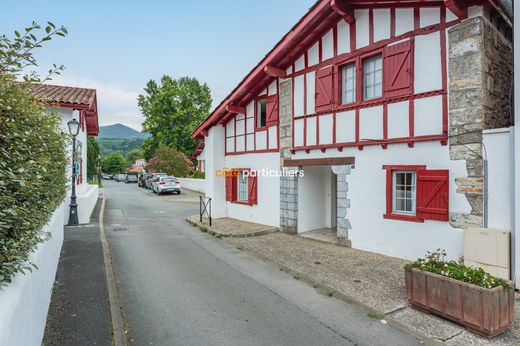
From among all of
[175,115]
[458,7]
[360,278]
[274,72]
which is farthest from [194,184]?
[458,7]

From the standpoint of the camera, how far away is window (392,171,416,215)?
749 cm

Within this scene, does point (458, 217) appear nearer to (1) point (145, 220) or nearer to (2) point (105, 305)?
(2) point (105, 305)

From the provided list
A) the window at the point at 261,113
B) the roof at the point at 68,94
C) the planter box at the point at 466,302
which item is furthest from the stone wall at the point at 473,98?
the roof at the point at 68,94

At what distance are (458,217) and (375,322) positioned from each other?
3484mm

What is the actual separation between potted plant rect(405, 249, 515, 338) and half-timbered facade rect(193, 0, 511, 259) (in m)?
2.41

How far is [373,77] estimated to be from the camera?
8.31m

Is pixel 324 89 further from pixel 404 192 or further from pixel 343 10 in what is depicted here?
pixel 404 192

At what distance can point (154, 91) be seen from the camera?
42.4 metres

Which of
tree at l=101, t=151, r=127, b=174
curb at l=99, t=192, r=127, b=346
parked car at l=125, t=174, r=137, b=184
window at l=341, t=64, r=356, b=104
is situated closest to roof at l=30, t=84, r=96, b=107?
curb at l=99, t=192, r=127, b=346

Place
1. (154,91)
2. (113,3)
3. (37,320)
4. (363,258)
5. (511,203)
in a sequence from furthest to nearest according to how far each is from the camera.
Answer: (154,91) < (113,3) < (363,258) < (511,203) < (37,320)

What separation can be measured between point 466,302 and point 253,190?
8536mm

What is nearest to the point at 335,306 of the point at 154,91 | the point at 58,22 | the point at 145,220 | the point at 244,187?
the point at 58,22

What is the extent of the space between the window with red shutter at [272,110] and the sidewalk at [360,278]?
4219 millimetres

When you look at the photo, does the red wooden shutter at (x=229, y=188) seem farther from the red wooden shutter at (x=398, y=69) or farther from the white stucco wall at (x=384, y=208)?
the red wooden shutter at (x=398, y=69)
